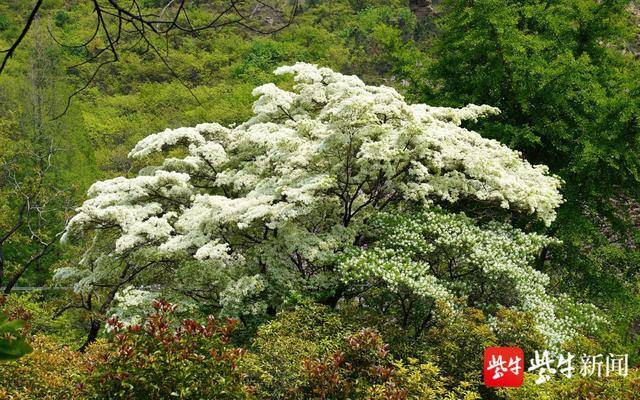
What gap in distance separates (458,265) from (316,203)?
219 centimetres

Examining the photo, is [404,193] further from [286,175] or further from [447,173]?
[286,175]

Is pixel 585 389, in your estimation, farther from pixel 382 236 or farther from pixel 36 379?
pixel 36 379

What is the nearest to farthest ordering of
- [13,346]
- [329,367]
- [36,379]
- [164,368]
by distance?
[13,346]
[164,368]
[329,367]
[36,379]

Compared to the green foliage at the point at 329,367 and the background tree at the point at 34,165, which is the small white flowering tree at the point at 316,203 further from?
the background tree at the point at 34,165

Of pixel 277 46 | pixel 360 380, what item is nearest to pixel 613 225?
pixel 360 380

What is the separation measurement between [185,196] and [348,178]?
3.31 metres

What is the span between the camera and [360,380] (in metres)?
4.86

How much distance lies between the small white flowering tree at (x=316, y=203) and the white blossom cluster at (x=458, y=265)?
33mm

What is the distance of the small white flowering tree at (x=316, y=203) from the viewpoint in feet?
25.4

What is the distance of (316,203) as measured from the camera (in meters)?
8.12

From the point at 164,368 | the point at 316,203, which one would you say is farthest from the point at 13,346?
the point at 316,203

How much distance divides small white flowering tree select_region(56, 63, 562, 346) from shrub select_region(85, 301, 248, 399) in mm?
2954

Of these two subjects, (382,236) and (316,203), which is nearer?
(316,203)

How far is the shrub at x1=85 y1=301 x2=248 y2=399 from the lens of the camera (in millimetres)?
4172
